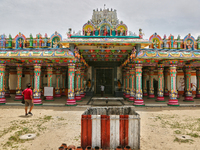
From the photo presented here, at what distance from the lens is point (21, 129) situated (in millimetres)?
5121

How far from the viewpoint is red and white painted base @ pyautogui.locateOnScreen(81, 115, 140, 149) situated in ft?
11.3

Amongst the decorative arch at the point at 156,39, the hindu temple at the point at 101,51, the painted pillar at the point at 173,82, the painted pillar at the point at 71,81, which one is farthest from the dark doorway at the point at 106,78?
the painted pillar at the point at 173,82

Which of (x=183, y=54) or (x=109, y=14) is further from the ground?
(x=109, y=14)

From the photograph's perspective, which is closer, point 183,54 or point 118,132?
point 118,132

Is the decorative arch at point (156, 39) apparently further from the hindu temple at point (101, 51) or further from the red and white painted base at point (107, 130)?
the red and white painted base at point (107, 130)

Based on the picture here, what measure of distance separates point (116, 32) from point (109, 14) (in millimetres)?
35798

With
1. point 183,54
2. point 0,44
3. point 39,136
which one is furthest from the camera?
point 0,44

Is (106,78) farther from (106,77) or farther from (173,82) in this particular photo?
(173,82)

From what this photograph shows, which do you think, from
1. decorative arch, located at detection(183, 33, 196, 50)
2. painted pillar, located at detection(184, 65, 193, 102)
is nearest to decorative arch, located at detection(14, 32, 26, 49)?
decorative arch, located at detection(183, 33, 196, 50)

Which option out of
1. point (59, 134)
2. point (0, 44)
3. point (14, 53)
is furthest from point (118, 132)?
point (0, 44)

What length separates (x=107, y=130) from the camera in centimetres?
346

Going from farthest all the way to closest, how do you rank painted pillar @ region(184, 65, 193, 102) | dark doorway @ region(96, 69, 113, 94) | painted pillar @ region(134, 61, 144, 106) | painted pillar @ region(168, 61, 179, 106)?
dark doorway @ region(96, 69, 113, 94)
painted pillar @ region(184, 65, 193, 102)
painted pillar @ region(168, 61, 179, 106)
painted pillar @ region(134, 61, 144, 106)

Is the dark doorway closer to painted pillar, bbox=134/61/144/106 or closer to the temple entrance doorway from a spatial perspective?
the temple entrance doorway

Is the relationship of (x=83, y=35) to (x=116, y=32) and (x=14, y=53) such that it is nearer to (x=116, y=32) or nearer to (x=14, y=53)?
(x=116, y=32)
